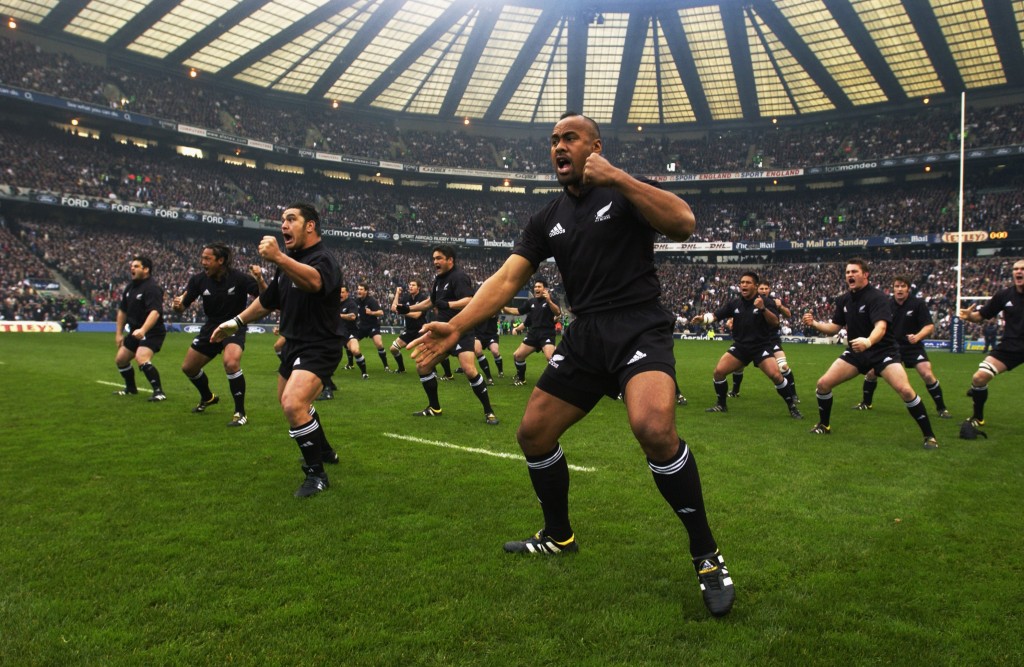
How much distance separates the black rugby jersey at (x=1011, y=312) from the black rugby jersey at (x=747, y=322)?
9.71 feet

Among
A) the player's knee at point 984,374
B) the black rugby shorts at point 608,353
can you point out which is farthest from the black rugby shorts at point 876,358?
the black rugby shorts at point 608,353

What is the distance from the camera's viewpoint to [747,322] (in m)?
10.7

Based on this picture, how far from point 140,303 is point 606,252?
9638 mm

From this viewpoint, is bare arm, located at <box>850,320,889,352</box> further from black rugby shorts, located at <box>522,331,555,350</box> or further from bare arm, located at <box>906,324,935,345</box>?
black rugby shorts, located at <box>522,331,555,350</box>

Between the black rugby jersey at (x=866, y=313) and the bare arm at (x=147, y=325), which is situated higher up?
the black rugby jersey at (x=866, y=313)

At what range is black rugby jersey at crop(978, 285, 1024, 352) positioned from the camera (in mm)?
9203

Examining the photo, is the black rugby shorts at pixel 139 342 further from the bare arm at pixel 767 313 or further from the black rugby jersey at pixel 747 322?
the bare arm at pixel 767 313

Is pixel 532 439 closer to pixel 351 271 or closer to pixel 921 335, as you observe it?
pixel 921 335

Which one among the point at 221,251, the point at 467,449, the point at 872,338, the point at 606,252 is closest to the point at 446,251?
the point at 221,251

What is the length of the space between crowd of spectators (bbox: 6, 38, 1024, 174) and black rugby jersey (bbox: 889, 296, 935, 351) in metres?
47.5

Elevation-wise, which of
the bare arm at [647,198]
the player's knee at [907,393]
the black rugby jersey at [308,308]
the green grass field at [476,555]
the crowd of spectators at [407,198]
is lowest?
the green grass field at [476,555]

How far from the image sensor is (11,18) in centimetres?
4197

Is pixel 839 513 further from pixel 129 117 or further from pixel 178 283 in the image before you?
pixel 129 117

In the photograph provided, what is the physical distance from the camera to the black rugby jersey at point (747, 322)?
10562mm
